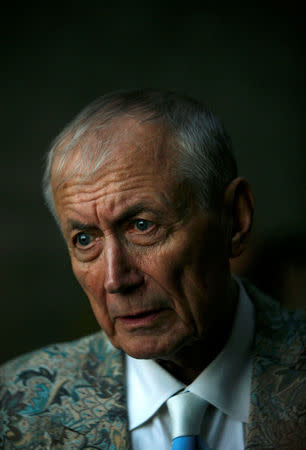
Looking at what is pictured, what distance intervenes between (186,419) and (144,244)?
485 millimetres

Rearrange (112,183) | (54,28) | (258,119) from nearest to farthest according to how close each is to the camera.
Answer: (112,183), (54,28), (258,119)

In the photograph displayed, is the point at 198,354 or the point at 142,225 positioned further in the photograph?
the point at 198,354

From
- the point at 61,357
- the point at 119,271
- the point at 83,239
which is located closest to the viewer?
the point at 119,271

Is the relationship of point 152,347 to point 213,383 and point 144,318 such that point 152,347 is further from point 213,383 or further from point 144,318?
point 213,383

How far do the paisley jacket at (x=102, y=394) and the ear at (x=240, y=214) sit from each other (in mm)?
248

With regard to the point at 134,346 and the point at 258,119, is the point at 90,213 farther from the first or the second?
the point at 258,119

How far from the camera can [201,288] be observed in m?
1.30

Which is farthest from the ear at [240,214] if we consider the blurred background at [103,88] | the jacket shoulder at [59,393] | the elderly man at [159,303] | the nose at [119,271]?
the blurred background at [103,88]

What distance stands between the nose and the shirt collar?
33 cm

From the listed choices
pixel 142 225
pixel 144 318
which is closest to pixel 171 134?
pixel 142 225

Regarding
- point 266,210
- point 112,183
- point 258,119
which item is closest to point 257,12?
point 258,119

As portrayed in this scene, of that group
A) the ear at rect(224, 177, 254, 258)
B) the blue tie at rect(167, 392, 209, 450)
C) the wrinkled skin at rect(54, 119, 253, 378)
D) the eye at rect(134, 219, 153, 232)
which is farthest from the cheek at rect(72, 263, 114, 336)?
the ear at rect(224, 177, 254, 258)

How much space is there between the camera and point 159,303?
4.10 feet

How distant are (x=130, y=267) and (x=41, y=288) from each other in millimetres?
1528
